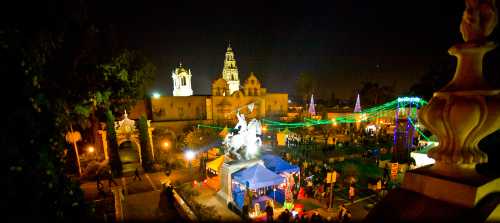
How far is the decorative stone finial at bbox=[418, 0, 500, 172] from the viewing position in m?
1.58

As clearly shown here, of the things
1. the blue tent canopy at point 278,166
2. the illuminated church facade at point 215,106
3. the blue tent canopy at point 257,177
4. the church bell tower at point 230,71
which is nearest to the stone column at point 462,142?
the blue tent canopy at point 257,177

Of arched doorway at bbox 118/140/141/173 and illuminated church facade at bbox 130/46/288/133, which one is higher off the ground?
illuminated church facade at bbox 130/46/288/133

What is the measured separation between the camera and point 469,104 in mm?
1589

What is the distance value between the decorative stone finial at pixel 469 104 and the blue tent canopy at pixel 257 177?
9599 mm

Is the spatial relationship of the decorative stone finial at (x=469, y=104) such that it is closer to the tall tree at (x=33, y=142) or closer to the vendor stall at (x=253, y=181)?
the tall tree at (x=33, y=142)

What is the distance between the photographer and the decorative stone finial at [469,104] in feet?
5.20

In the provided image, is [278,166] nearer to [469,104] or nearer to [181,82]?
[469,104]

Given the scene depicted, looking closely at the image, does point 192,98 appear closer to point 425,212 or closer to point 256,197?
point 256,197

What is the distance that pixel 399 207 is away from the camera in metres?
1.69

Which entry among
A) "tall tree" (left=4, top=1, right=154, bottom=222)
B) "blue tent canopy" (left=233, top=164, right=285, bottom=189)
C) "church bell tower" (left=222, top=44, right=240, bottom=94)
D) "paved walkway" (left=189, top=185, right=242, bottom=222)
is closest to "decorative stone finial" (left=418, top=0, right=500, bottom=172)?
"tall tree" (left=4, top=1, right=154, bottom=222)

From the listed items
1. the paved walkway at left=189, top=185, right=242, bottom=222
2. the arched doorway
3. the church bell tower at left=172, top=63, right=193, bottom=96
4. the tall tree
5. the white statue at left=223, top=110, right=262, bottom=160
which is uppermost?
the church bell tower at left=172, top=63, right=193, bottom=96

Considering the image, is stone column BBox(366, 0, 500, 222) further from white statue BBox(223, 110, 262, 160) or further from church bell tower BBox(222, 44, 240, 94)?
church bell tower BBox(222, 44, 240, 94)

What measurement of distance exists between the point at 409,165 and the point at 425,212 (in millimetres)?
17617

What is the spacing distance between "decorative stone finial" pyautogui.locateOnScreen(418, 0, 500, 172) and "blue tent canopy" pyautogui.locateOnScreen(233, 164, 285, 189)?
9.60m
